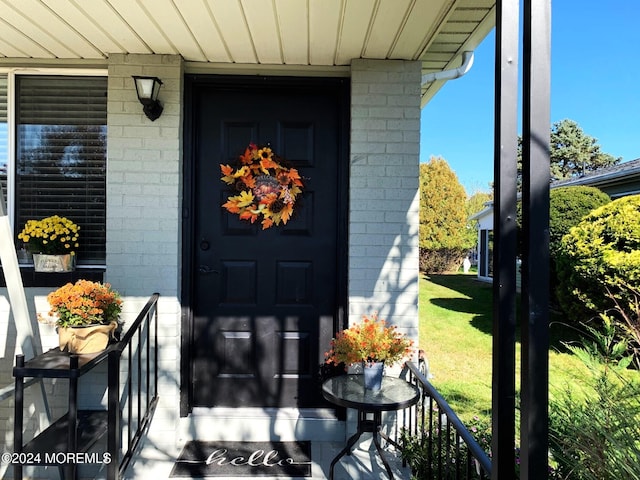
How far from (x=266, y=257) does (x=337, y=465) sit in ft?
4.35

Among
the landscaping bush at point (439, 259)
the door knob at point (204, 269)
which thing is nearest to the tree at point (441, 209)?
the landscaping bush at point (439, 259)

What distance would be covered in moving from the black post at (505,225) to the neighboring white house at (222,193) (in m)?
1.42

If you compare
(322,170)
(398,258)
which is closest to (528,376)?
(398,258)

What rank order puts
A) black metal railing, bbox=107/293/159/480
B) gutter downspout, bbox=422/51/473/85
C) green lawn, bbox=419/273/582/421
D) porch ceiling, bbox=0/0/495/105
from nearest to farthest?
porch ceiling, bbox=0/0/495/105 → black metal railing, bbox=107/293/159/480 → gutter downspout, bbox=422/51/473/85 → green lawn, bbox=419/273/582/421

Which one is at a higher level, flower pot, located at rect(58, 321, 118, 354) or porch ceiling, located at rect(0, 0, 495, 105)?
porch ceiling, located at rect(0, 0, 495, 105)

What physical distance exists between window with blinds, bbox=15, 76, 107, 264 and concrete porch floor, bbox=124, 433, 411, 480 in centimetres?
129

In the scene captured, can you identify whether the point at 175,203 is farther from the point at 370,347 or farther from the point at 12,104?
the point at 370,347

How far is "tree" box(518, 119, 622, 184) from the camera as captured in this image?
2266cm

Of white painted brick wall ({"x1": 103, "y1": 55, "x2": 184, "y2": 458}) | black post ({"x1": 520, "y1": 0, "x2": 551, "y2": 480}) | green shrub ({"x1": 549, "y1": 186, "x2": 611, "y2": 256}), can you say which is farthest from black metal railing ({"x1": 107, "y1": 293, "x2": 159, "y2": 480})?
green shrub ({"x1": 549, "y1": 186, "x2": 611, "y2": 256})

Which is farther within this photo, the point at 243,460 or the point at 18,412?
the point at 243,460

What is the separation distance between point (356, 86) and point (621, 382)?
2094 millimetres

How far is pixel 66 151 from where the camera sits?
111 inches

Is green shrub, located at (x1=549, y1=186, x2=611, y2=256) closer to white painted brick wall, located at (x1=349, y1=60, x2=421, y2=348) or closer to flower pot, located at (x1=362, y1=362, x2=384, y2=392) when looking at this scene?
white painted brick wall, located at (x1=349, y1=60, x2=421, y2=348)

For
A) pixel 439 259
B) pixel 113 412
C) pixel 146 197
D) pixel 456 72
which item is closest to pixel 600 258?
pixel 456 72
